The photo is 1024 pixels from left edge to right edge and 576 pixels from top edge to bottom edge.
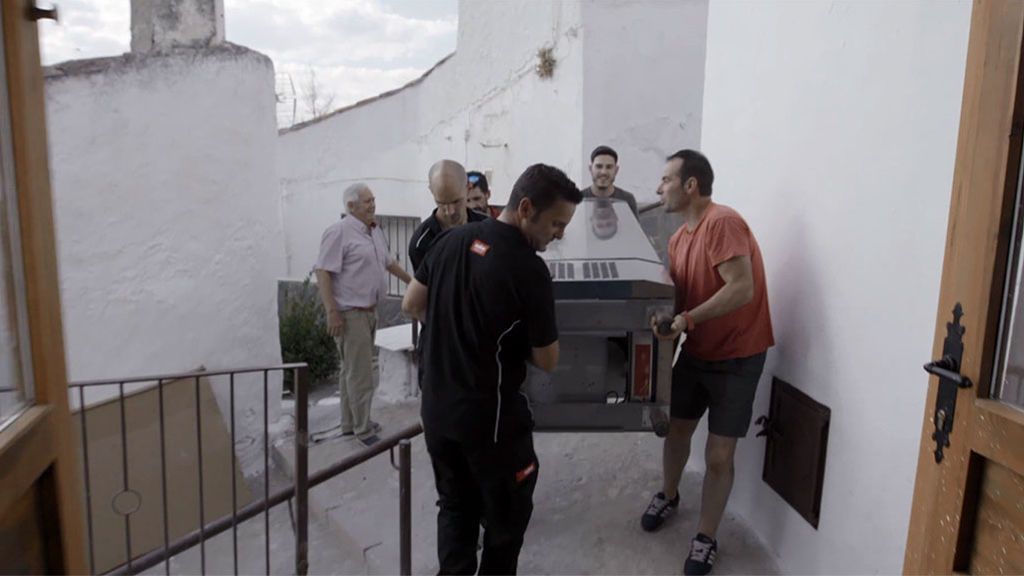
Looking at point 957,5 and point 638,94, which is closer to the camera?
point 957,5

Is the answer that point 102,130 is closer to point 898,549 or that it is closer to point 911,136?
point 911,136

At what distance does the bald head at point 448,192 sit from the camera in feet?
9.85

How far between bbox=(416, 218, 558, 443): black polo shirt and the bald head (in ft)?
2.88

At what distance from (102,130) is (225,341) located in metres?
1.70

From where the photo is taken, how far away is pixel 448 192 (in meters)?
3.00

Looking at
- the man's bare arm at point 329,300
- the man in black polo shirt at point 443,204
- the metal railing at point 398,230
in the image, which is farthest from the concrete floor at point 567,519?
the metal railing at point 398,230

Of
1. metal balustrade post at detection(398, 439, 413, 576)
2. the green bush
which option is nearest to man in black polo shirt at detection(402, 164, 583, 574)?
metal balustrade post at detection(398, 439, 413, 576)

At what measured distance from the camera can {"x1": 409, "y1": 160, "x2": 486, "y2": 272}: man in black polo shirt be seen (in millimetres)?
3004

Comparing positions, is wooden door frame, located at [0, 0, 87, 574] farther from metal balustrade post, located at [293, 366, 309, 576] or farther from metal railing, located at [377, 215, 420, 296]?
metal railing, located at [377, 215, 420, 296]

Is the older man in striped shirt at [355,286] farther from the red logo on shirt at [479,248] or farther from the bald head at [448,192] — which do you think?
the red logo on shirt at [479,248]

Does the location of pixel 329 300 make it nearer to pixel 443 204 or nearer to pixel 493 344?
pixel 443 204

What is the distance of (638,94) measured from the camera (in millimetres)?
5832

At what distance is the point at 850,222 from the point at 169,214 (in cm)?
437

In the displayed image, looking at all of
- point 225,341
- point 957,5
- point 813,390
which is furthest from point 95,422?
point 957,5
